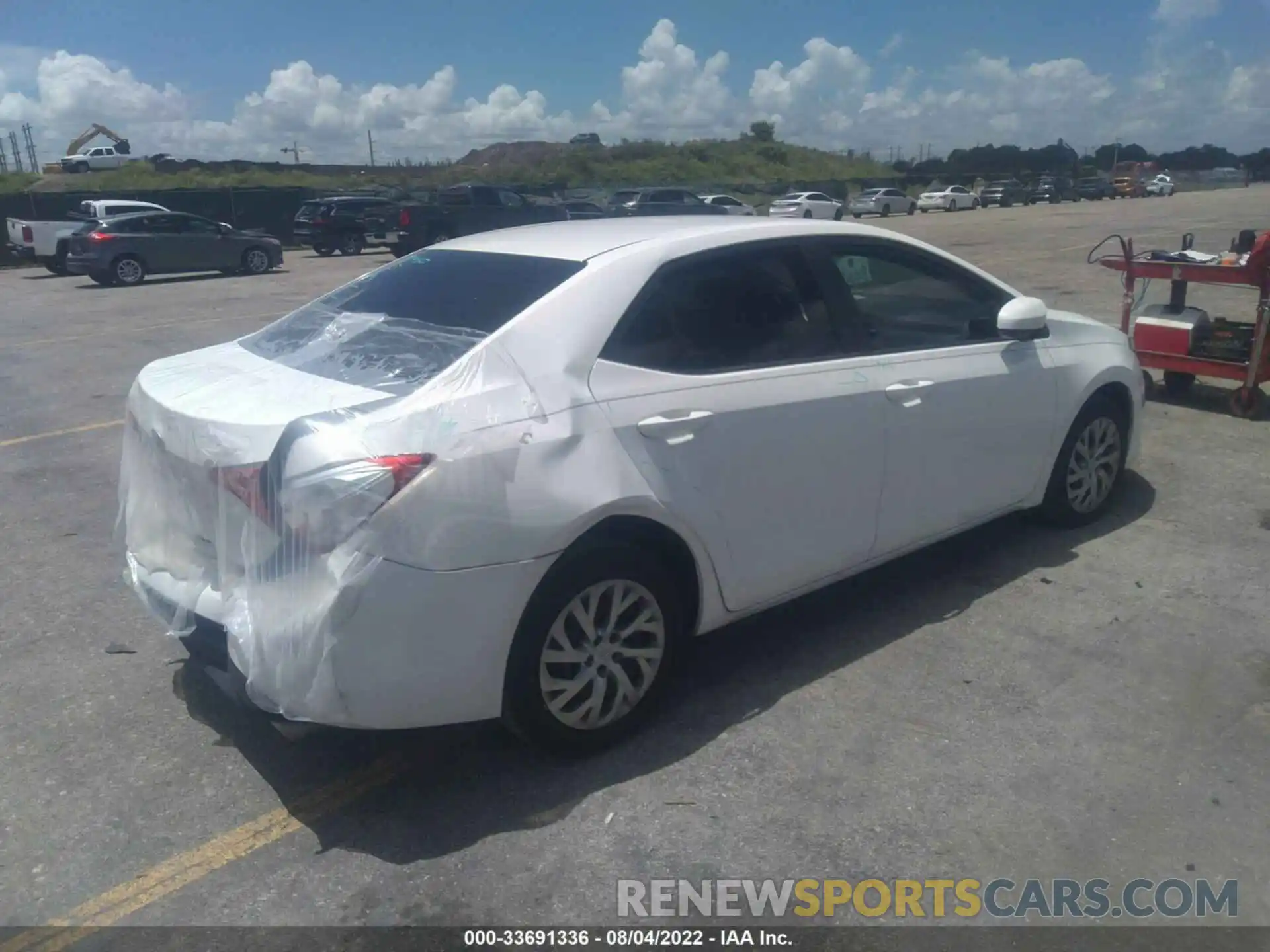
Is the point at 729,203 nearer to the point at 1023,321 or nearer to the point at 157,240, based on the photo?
the point at 157,240

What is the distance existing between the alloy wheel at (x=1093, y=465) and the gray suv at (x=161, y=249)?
867 inches


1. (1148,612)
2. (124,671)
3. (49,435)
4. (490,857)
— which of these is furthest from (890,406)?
(49,435)

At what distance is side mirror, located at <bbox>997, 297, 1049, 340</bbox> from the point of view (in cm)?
472

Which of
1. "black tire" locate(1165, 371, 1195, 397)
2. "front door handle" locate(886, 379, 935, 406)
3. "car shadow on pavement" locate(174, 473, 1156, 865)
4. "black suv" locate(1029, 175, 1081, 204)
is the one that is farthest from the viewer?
"black suv" locate(1029, 175, 1081, 204)

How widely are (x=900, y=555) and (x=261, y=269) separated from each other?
23399 mm

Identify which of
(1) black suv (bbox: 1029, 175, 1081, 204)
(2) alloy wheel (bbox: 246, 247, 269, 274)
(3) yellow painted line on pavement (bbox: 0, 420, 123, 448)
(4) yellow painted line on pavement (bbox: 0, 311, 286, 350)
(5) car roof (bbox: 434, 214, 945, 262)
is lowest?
(4) yellow painted line on pavement (bbox: 0, 311, 286, 350)

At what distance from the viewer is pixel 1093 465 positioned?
216 inches

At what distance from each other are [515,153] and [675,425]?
10754cm

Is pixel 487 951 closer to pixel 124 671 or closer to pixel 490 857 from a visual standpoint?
pixel 490 857

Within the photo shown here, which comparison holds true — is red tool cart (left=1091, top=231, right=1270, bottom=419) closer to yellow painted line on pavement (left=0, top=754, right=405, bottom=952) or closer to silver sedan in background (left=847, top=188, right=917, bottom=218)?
yellow painted line on pavement (left=0, top=754, right=405, bottom=952)

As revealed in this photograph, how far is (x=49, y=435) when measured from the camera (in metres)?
8.23

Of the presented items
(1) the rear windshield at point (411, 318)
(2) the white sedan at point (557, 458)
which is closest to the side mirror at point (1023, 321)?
(2) the white sedan at point (557, 458)

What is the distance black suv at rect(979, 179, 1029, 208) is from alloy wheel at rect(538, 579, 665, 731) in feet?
193

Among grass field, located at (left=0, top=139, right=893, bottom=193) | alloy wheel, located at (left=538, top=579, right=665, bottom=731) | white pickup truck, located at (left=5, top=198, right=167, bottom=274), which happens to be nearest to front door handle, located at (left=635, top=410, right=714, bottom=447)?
alloy wheel, located at (left=538, top=579, right=665, bottom=731)
